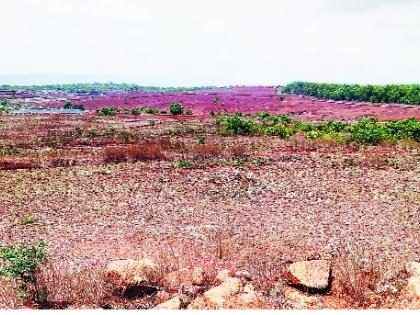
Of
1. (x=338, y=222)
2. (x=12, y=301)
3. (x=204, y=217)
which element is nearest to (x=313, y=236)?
(x=338, y=222)

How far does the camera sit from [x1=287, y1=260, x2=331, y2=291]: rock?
6270mm

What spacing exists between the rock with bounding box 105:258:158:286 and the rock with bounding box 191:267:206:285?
1.74 ft

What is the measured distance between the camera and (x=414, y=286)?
19.1ft

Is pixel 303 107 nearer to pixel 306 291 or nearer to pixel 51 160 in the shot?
pixel 51 160

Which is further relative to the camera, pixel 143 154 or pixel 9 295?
pixel 143 154

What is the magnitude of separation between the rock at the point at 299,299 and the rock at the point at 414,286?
112cm

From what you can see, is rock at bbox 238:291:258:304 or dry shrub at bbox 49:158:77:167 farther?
dry shrub at bbox 49:158:77:167

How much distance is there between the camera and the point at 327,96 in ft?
206

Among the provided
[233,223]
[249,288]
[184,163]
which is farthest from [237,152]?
[249,288]

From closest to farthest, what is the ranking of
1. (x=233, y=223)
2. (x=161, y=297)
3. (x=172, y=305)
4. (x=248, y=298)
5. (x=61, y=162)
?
(x=172, y=305) < (x=248, y=298) < (x=161, y=297) < (x=233, y=223) < (x=61, y=162)

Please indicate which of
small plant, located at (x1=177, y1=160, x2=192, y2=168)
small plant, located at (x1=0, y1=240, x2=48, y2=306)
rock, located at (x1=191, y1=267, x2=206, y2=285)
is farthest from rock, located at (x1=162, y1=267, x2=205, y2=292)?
small plant, located at (x1=177, y1=160, x2=192, y2=168)

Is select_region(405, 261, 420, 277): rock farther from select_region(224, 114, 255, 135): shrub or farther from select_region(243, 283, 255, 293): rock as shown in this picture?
select_region(224, 114, 255, 135): shrub

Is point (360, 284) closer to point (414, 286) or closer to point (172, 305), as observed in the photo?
point (414, 286)

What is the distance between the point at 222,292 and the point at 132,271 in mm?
1382
